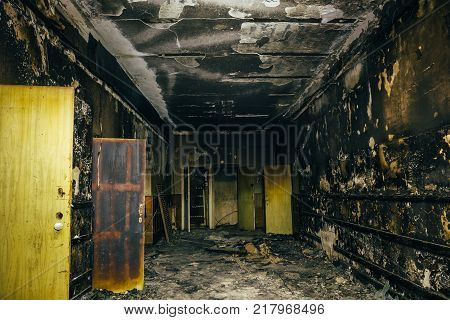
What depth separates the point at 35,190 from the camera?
103 inches

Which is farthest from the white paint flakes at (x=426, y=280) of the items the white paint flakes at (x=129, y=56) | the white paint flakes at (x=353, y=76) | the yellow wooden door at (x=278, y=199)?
the yellow wooden door at (x=278, y=199)

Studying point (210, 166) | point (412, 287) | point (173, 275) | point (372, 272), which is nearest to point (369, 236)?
point (372, 272)

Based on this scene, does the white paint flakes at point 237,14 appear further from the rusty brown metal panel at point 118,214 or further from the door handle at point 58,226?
the door handle at point 58,226

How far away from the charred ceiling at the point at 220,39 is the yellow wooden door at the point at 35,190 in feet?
3.92

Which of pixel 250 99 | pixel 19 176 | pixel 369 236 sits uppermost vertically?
pixel 250 99

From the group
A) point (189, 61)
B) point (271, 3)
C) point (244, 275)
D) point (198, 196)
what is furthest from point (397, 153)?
point (198, 196)

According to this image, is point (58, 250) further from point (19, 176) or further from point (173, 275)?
point (173, 275)

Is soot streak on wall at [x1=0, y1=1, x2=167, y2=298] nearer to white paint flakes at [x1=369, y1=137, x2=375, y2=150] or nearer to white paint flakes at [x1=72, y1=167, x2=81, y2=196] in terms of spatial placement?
white paint flakes at [x1=72, y1=167, x2=81, y2=196]

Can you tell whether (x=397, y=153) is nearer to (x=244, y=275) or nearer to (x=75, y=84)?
(x=244, y=275)

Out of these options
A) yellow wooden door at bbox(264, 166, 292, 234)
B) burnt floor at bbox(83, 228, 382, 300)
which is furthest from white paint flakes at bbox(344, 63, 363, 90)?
yellow wooden door at bbox(264, 166, 292, 234)

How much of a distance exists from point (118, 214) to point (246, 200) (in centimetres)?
637

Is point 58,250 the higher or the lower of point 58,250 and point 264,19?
the lower

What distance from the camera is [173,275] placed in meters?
4.46

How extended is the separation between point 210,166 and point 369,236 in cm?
685
